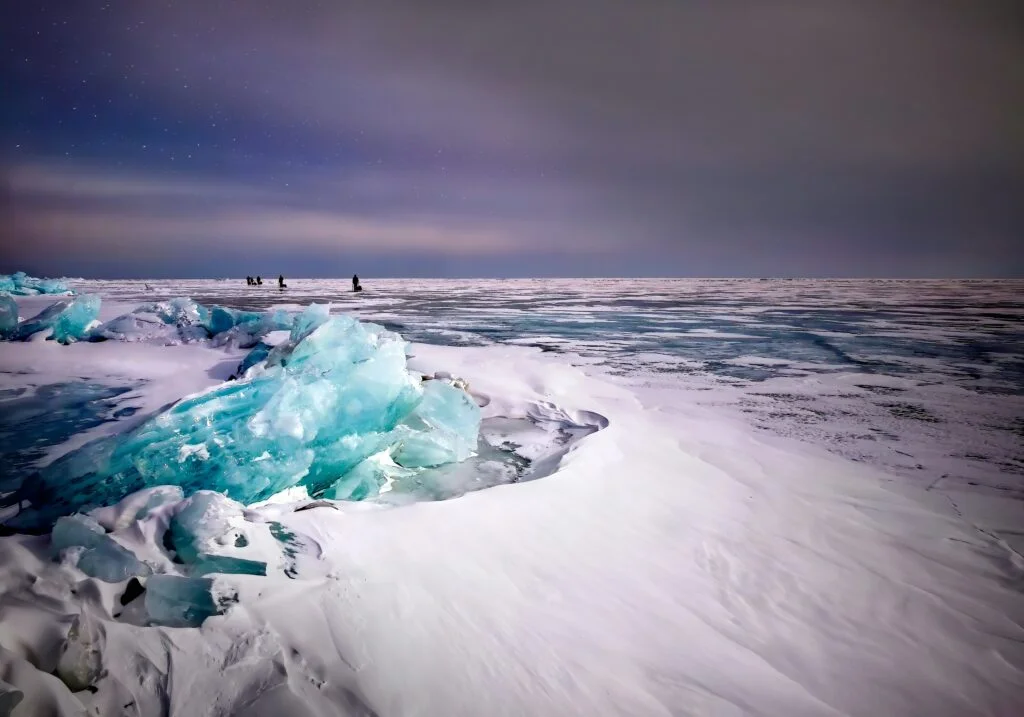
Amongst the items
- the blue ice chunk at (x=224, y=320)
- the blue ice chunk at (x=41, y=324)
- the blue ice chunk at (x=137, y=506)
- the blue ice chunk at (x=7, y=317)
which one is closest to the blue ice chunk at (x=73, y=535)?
the blue ice chunk at (x=137, y=506)

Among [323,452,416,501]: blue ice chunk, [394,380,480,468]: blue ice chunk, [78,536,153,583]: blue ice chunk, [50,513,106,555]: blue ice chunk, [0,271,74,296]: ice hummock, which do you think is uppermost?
[0,271,74,296]: ice hummock

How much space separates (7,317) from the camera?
25.1 feet

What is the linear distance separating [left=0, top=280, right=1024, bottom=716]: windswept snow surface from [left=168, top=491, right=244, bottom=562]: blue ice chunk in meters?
0.02

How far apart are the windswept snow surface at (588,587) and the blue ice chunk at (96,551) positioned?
0.04 metres

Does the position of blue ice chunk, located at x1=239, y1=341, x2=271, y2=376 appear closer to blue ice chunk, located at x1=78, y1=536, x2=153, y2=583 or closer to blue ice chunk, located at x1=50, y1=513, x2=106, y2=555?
blue ice chunk, located at x1=50, y1=513, x2=106, y2=555

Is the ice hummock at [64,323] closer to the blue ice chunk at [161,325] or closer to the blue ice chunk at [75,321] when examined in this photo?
the blue ice chunk at [75,321]

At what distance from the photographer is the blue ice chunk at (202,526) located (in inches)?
72.2

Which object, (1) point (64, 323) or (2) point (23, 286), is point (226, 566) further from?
(2) point (23, 286)

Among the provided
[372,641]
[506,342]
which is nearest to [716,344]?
[506,342]

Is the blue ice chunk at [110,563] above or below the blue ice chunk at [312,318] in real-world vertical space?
below

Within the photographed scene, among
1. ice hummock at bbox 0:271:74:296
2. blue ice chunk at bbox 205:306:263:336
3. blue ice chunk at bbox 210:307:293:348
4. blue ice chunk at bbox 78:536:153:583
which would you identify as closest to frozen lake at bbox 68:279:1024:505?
blue ice chunk at bbox 210:307:293:348

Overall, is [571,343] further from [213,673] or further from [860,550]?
[213,673]

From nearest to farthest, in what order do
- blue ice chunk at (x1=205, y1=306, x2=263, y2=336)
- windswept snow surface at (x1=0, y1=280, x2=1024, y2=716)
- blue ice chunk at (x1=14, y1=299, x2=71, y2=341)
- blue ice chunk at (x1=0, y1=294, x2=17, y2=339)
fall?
windswept snow surface at (x1=0, y1=280, x2=1024, y2=716), blue ice chunk at (x1=0, y1=294, x2=17, y2=339), blue ice chunk at (x1=14, y1=299, x2=71, y2=341), blue ice chunk at (x1=205, y1=306, x2=263, y2=336)

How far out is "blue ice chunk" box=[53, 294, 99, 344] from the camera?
7738 mm
